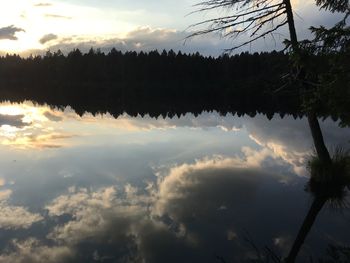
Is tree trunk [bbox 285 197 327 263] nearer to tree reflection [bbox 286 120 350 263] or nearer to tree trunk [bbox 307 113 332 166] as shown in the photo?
tree reflection [bbox 286 120 350 263]

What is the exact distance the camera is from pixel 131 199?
14.6 meters

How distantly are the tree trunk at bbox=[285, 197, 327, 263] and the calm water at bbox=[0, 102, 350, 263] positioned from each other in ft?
0.59

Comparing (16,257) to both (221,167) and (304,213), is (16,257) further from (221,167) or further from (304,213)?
(221,167)

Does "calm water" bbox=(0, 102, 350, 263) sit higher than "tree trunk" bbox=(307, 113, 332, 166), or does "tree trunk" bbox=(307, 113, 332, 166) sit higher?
"tree trunk" bbox=(307, 113, 332, 166)

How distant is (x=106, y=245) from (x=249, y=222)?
4.18 m

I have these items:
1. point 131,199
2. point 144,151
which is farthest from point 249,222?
point 144,151

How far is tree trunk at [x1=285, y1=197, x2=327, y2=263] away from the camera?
34.4 feet

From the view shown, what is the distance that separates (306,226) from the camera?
41.4 feet

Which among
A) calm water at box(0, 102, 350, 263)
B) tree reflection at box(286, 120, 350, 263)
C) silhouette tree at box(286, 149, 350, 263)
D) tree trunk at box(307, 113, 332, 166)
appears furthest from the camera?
tree trunk at box(307, 113, 332, 166)

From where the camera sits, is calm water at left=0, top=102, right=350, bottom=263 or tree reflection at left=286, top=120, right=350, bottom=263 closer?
calm water at left=0, top=102, right=350, bottom=263

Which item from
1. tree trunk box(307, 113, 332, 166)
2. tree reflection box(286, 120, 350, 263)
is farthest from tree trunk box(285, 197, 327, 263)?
tree trunk box(307, 113, 332, 166)

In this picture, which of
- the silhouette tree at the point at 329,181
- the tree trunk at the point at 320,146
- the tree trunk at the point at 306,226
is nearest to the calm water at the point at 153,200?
the tree trunk at the point at 306,226

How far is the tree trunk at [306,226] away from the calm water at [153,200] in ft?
0.59

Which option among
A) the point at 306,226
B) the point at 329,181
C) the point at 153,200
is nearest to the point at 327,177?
the point at 329,181
